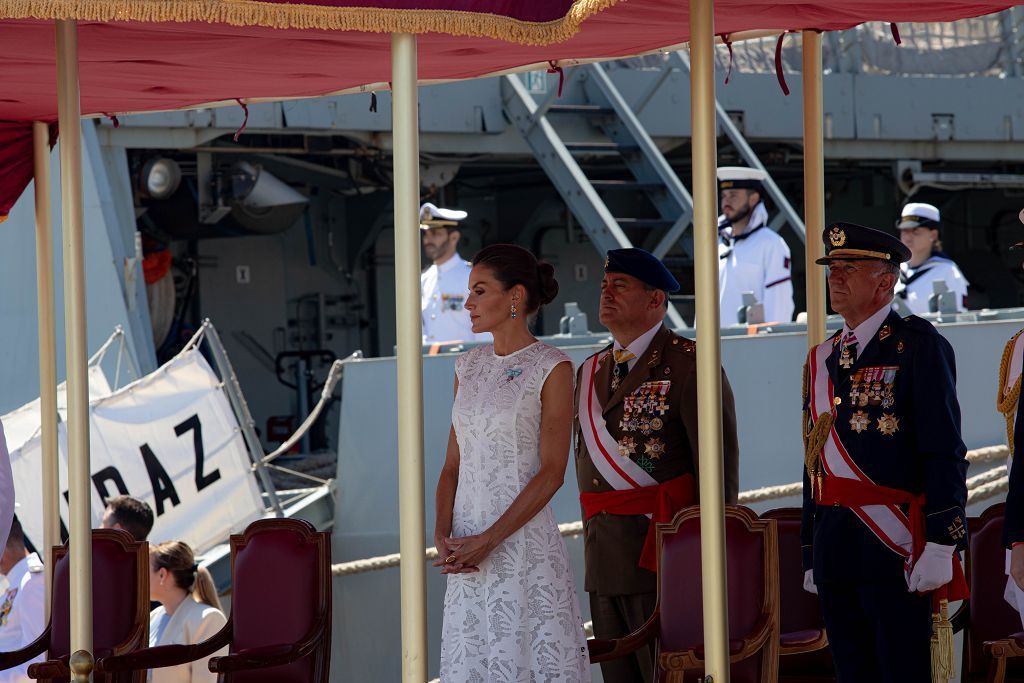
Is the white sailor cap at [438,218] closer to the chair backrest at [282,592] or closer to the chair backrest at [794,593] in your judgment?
the chair backrest at [282,592]

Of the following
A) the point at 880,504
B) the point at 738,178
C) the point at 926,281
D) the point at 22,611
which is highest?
the point at 738,178

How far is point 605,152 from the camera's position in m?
10.4

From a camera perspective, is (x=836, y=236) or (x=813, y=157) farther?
(x=813, y=157)

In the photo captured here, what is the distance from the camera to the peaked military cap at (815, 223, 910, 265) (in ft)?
11.9

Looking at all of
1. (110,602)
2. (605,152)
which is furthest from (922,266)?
(110,602)

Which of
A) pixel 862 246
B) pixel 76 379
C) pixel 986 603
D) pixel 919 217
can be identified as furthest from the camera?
pixel 919 217

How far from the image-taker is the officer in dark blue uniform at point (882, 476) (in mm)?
3426

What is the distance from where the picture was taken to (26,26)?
360cm

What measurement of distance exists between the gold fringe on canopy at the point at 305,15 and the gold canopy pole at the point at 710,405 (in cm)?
39

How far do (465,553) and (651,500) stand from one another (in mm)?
761

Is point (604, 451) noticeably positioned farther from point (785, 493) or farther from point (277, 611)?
point (785, 493)

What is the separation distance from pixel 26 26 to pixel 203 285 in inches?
328

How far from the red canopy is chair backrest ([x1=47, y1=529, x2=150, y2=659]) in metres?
1.27

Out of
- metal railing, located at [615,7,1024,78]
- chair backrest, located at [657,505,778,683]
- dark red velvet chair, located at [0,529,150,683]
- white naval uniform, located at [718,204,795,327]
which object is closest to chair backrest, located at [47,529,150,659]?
dark red velvet chair, located at [0,529,150,683]
